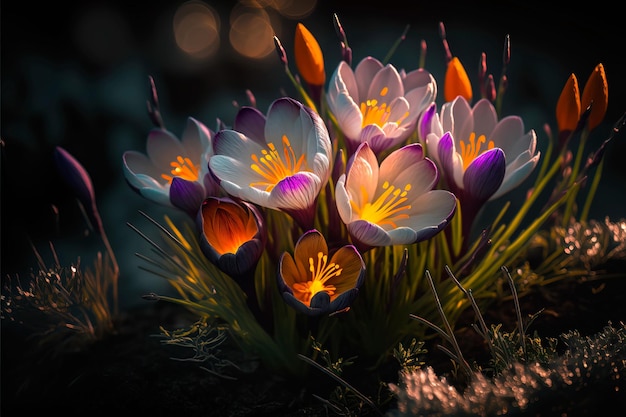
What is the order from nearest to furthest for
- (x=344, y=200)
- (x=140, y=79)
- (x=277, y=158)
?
(x=344, y=200) < (x=277, y=158) < (x=140, y=79)

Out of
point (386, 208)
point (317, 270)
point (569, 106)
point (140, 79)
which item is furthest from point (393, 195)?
point (140, 79)

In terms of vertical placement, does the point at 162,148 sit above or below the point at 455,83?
below

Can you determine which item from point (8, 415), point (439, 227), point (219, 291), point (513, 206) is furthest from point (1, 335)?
point (513, 206)

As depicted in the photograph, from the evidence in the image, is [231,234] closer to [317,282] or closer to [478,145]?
[317,282]

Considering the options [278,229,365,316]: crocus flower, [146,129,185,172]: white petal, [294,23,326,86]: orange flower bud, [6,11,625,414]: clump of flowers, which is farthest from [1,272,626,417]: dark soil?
[294,23,326,86]: orange flower bud

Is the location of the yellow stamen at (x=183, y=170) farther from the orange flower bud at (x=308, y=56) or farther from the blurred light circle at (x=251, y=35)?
the blurred light circle at (x=251, y=35)
